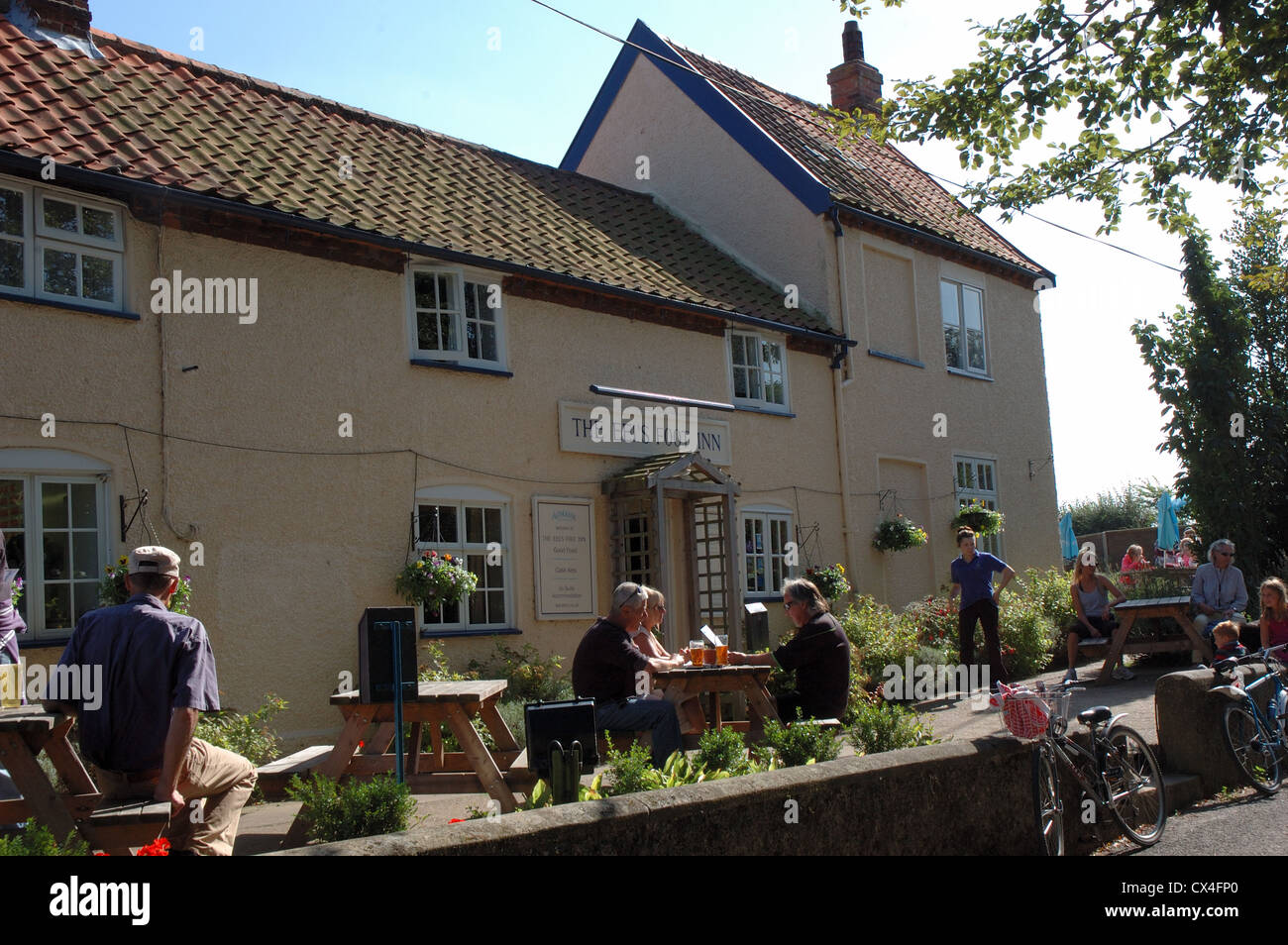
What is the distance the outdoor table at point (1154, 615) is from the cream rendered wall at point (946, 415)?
3893mm

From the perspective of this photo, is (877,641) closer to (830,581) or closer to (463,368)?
(830,581)

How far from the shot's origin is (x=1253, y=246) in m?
20.3

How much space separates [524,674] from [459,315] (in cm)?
363

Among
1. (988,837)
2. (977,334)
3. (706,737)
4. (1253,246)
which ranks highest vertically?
(1253,246)

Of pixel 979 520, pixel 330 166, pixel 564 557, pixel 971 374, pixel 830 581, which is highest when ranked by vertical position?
pixel 330 166

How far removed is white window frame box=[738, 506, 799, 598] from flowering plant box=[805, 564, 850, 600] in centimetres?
39

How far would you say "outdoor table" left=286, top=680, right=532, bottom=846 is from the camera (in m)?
6.15


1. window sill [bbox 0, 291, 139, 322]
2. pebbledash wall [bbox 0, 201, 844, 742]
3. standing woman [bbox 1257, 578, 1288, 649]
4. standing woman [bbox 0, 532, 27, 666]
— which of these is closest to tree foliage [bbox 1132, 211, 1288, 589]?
standing woman [bbox 1257, 578, 1288, 649]

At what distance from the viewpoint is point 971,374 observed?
19359 millimetres

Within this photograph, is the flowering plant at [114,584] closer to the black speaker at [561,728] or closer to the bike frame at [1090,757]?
the black speaker at [561,728]

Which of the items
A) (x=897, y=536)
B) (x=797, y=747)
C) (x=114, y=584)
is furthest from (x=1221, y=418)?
(x=114, y=584)
